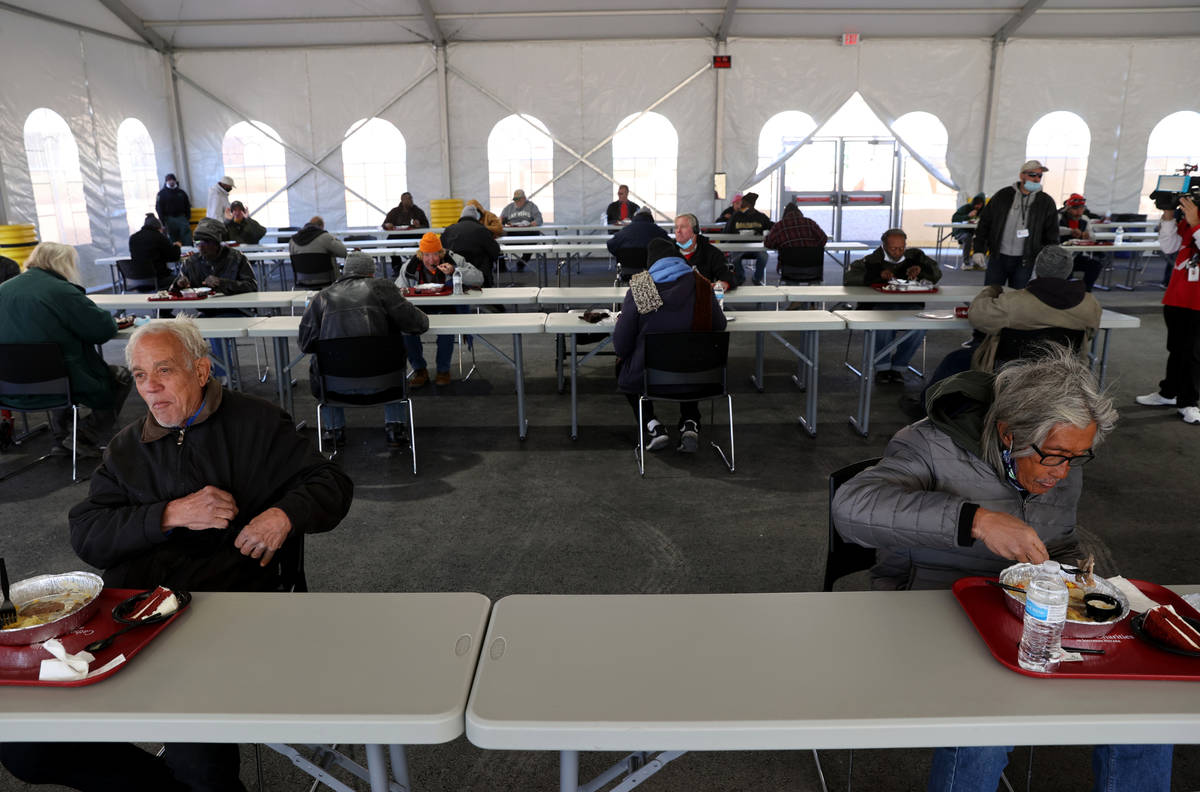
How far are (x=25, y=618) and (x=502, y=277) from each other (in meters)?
10.3

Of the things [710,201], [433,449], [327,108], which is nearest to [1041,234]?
[433,449]

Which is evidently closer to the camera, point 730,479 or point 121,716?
point 121,716

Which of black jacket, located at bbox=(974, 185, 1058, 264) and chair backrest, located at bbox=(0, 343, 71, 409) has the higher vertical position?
black jacket, located at bbox=(974, 185, 1058, 264)

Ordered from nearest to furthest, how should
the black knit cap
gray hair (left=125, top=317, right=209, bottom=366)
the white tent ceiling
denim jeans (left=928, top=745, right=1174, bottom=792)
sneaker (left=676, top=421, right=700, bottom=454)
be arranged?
denim jeans (left=928, top=745, right=1174, bottom=792)
gray hair (left=125, top=317, right=209, bottom=366)
the black knit cap
sneaker (left=676, top=421, right=700, bottom=454)
the white tent ceiling

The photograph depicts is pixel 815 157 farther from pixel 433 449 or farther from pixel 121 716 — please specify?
pixel 121 716

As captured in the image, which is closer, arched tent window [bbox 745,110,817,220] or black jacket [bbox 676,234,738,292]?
black jacket [bbox 676,234,738,292]

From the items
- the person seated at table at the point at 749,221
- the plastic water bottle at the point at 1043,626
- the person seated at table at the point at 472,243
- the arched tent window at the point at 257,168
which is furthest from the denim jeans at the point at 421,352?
the arched tent window at the point at 257,168

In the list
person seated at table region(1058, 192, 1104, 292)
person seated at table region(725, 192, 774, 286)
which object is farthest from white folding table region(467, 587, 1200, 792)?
person seated at table region(1058, 192, 1104, 292)

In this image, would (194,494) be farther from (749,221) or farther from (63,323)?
(749,221)

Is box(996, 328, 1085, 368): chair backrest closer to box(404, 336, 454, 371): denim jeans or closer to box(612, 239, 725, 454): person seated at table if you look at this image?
box(612, 239, 725, 454): person seated at table

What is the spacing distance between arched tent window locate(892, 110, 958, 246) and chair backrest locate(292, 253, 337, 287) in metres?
8.53

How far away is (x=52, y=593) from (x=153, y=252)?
7.22m

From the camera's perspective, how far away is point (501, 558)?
3.33 m

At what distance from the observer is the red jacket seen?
186 inches
